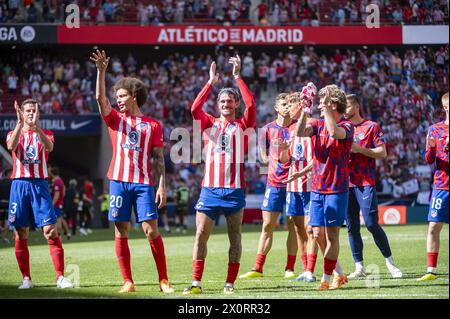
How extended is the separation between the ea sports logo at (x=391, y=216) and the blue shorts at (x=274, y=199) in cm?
1610

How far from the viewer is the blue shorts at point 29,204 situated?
10.5 meters

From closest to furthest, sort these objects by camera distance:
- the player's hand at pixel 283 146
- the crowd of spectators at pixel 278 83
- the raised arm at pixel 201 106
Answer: the raised arm at pixel 201 106
the player's hand at pixel 283 146
the crowd of spectators at pixel 278 83

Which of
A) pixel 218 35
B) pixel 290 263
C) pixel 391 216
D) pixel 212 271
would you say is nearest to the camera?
pixel 290 263

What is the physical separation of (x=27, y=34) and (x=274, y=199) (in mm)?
22951

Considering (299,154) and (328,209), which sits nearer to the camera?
(328,209)

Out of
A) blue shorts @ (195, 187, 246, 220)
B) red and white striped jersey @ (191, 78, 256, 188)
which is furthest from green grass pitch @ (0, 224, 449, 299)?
red and white striped jersey @ (191, 78, 256, 188)

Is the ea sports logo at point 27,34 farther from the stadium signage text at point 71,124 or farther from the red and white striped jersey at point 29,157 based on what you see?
the red and white striped jersey at point 29,157

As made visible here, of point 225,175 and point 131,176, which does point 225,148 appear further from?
point 131,176

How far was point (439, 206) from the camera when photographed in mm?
11023

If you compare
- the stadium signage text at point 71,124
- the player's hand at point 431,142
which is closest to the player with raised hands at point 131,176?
the player's hand at point 431,142

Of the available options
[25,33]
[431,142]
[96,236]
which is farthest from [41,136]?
[25,33]
